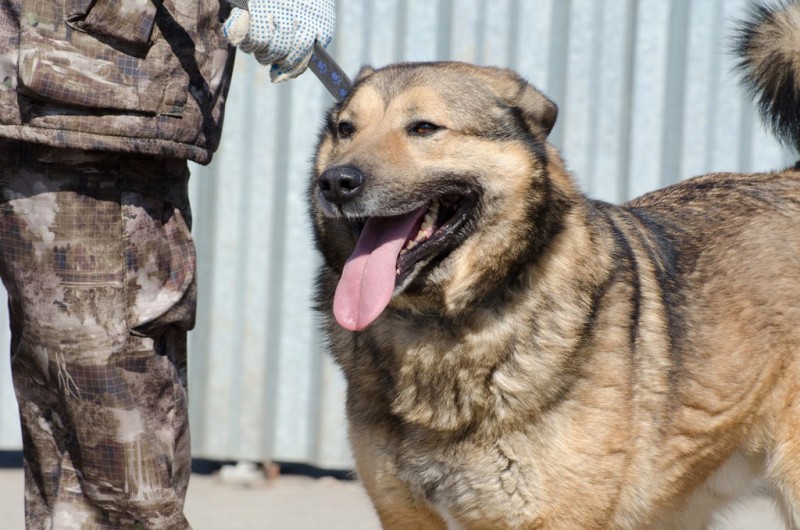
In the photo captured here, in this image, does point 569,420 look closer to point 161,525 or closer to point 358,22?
point 161,525

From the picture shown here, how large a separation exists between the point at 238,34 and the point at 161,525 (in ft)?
3.67

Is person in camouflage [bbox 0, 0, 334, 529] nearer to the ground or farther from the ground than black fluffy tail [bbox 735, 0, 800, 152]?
nearer to the ground

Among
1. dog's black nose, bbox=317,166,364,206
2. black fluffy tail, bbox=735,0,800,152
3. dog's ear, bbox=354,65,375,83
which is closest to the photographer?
dog's black nose, bbox=317,166,364,206

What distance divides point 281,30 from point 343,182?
40 centimetres

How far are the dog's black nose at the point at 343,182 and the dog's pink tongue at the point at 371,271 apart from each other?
5.9 inches

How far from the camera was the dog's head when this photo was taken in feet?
7.82

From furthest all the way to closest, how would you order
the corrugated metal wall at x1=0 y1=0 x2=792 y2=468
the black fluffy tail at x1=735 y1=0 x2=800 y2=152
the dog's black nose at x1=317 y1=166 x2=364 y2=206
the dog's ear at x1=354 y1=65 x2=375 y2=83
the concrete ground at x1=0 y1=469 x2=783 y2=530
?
1. the corrugated metal wall at x1=0 y1=0 x2=792 y2=468
2. the concrete ground at x1=0 y1=469 x2=783 y2=530
3. the black fluffy tail at x1=735 y1=0 x2=800 y2=152
4. the dog's ear at x1=354 y1=65 x2=375 y2=83
5. the dog's black nose at x1=317 y1=166 x2=364 y2=206

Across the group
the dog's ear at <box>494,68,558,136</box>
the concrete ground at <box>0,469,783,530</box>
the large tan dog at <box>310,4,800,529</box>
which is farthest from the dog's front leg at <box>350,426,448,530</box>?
the concrete ground at <box>0,469,783,530</box>

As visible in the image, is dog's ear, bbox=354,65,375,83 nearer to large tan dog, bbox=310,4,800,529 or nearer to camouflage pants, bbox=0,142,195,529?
large tan dog, bbox=310,4,800,529

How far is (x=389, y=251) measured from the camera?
242 cm

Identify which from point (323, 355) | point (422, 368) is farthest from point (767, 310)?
point (323, 355)

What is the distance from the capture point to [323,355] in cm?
474

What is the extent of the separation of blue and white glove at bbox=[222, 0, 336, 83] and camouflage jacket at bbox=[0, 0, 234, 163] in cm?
12

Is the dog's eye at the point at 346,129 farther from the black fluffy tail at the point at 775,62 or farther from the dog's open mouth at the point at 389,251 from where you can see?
the black fluffy tail at the point at 775,62
